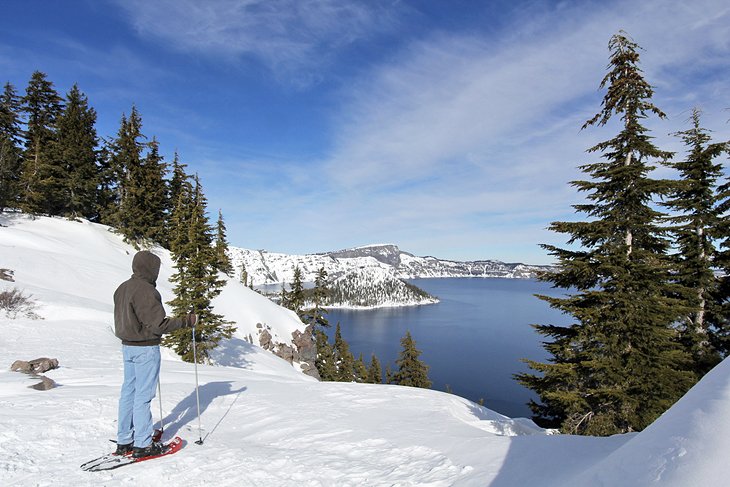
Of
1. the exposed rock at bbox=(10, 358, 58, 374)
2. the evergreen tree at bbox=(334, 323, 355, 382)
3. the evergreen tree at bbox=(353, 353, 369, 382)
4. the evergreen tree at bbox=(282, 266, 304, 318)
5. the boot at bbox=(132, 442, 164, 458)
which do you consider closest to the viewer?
the boot at bbox=(132, 442, 164, 458)

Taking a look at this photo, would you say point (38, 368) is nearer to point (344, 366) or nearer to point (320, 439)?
point (320, 439)

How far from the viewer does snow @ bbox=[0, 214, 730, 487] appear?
2.87 m

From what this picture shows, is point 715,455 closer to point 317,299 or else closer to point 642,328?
point 642,328

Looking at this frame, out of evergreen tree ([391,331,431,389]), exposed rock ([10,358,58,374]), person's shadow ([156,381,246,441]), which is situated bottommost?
evergreen tree ([391,331,431,389])

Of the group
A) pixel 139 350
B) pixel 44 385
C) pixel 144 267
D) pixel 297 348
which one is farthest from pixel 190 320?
pixel 297 348

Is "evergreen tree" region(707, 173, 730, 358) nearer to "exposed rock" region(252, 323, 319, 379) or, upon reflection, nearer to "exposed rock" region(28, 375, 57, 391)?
"exposed rock" region(28, 375, 57, 391)

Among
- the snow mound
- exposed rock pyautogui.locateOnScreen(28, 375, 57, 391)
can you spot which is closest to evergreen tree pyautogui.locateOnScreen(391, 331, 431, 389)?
exposed rock pyautogui.locateOnScreen(28, 375, 57, 391)

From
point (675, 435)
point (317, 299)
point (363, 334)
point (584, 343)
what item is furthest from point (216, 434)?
point (363, 334)

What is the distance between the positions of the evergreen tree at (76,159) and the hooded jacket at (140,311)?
39065 millimetres

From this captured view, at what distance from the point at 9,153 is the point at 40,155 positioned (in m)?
8.68

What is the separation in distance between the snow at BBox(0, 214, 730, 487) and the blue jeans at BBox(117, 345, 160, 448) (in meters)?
0.43

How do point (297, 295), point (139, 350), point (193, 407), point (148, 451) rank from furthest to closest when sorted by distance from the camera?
point (297, 295) < point (193, 407) < point (139, 350) < point (148, 451)

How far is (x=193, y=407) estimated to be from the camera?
22.6 ft

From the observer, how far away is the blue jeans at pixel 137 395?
4492mm
